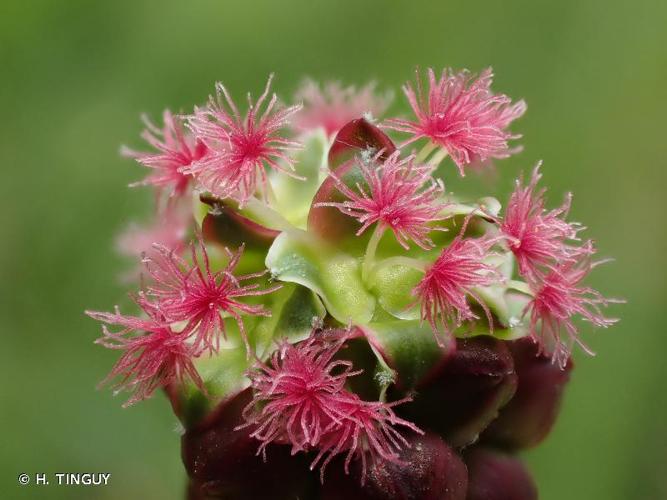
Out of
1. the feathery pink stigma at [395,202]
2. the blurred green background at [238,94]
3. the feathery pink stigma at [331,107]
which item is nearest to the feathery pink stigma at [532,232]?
the feathery pink stigma at [395,202]

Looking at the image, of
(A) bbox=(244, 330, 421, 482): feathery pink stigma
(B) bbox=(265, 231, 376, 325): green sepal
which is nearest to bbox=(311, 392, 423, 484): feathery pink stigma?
(A) bbox=(244, 330, 421, 482): feathery pink stigma

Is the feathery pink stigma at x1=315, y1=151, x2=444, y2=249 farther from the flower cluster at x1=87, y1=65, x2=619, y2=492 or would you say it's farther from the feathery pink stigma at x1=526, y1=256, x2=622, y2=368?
the feathery pink stigma at x1=526, y1=256, x2=622, y2=368

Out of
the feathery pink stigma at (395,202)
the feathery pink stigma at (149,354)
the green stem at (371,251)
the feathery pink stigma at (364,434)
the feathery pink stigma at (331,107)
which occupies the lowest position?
the feathery pink stigma at (364,434)

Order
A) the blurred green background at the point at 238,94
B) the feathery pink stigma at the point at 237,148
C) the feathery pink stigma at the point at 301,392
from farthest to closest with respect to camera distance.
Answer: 1. the blurred green background at the point at 238,94
2. the feathery pink stigma at the point at 237,148
3. the feathery pink stigma at the point at 301,392

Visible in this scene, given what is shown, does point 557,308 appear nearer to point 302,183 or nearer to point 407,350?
point 407,350

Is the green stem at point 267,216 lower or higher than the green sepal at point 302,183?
lower

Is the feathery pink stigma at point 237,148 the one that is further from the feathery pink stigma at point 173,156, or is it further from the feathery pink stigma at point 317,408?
the feathery pink stigma at point 317,408

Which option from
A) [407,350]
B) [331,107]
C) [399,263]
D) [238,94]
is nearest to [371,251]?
[399,263]

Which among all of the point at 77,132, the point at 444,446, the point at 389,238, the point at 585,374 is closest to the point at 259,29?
the point at 77,132
